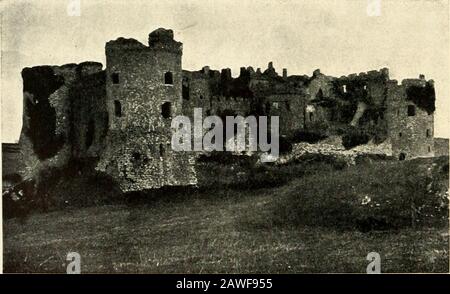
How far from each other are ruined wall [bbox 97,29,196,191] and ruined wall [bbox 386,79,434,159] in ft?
44.6

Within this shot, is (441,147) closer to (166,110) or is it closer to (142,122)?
(166,110)

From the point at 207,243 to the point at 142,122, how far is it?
8.51 meters

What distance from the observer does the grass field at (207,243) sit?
A: 3148 centimetres

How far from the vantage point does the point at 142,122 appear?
39.0 metres

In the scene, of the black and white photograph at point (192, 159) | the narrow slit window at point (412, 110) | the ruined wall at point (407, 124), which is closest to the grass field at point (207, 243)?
the black and white photograph at point (192, 159)

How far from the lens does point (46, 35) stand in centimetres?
3484

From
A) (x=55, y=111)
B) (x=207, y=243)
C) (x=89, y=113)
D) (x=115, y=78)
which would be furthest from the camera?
(x=55, y=111)

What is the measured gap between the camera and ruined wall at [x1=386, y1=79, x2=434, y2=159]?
46.0m

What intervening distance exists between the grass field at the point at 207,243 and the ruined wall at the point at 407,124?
486 inches

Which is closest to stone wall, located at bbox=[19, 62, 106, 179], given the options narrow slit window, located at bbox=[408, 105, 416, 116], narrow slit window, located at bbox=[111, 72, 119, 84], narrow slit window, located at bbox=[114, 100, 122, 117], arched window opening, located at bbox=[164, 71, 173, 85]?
narrow slit window, located at bbox=[114, 100, 122, 117]

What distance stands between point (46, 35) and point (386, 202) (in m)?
15.9

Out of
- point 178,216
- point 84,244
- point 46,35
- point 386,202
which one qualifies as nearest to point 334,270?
point 386,202

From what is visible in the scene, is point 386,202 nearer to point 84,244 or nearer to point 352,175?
point 352,175

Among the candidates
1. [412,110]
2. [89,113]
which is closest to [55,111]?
[89,113]
